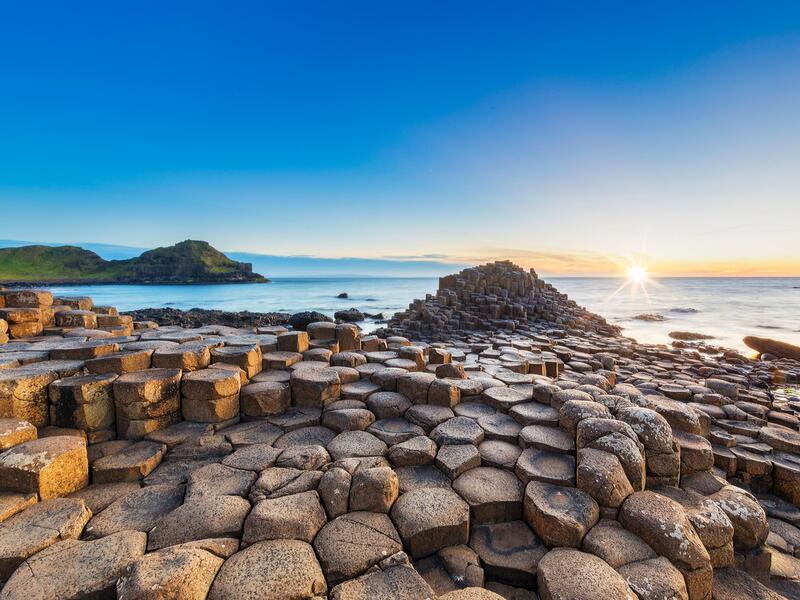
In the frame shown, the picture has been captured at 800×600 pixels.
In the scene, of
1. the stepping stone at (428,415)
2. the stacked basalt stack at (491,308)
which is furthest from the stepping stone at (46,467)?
the stacked basalt stack at (491,308)

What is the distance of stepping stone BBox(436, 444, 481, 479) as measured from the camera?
10.7ft

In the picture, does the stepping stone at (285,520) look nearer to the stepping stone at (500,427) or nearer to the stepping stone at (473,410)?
the stepping stone at (500,427)

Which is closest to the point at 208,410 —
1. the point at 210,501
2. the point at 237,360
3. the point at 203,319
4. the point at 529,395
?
the point at 237,360

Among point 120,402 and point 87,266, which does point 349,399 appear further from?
point 87,266

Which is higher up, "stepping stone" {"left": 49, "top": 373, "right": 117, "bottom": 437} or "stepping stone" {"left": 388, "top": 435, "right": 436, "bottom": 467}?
"stepping stone" {"left": 49, "top": 373, "right": 117, "bottom": 437}

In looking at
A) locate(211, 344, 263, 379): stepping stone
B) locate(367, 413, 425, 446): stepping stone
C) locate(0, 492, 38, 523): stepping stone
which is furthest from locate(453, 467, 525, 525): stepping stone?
locate(0, 492, 38, 523): stepping stone

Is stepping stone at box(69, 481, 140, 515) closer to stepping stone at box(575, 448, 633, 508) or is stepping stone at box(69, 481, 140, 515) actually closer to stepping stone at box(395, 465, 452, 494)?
stepping stone at box(395, 465, 452, 494)

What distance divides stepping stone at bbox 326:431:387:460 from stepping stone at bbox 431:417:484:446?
1.96ft

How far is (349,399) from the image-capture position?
4535 mm

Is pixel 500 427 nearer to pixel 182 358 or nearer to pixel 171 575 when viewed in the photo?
pixel 171 575

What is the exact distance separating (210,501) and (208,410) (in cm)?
149

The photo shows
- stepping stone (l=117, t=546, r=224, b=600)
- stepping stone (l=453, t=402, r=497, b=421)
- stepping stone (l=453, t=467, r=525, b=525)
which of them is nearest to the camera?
stepping stone (l=117, t=546, r=224, b=600)

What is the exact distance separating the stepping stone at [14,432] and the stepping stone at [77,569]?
1297 mm

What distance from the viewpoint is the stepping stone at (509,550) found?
2.49 m
